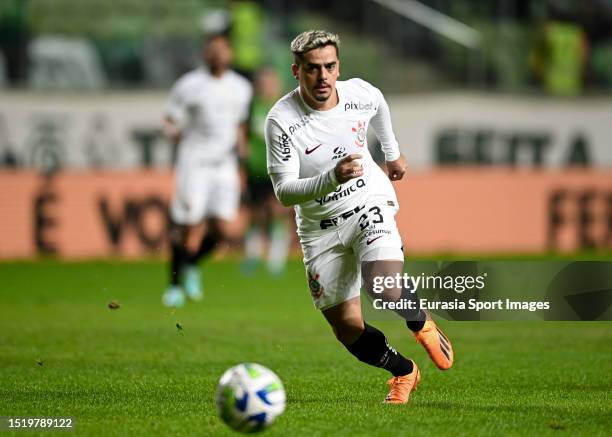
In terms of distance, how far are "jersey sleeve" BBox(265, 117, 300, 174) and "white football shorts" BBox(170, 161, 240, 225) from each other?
6936 mm

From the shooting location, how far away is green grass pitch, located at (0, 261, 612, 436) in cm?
620

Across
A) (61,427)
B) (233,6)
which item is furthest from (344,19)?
Result: (61,427)

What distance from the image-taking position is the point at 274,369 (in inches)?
325

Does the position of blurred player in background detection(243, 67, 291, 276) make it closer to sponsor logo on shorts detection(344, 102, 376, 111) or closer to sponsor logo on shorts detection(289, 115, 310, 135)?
sponsor logo on shorts detection(344, 102, 376, 111)

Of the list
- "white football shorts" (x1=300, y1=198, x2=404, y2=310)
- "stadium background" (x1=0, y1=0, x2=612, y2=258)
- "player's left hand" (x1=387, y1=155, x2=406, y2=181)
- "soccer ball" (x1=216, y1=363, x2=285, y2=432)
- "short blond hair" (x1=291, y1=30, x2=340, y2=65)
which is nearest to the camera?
"soccer ball" (x1=216, y1=363, x2=285, y2=432)

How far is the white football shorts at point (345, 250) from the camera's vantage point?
6.84m

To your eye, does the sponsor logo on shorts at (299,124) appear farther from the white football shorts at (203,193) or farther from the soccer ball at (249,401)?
the white football shorts at (203,193)

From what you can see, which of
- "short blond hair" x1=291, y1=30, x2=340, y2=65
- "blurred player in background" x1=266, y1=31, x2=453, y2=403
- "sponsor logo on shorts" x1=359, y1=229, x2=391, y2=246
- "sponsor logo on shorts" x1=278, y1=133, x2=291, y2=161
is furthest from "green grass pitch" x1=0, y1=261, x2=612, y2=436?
"short blond hair" x1=291, y1=30, x2=340, y2=65

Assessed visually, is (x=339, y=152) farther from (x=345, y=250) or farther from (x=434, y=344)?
(x=434, y=344)

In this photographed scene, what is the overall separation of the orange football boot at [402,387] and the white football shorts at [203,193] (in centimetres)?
698

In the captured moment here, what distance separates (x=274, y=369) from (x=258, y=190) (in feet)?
36.5

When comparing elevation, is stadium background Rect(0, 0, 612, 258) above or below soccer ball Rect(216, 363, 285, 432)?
below

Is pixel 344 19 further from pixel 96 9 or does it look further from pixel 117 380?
pixel 117 380

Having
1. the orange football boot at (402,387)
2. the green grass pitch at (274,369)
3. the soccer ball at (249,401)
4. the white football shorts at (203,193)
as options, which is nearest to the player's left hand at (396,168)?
the orange football boot at (402,387)
